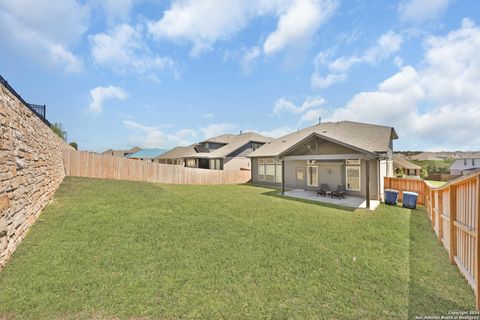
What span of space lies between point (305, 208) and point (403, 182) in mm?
7192

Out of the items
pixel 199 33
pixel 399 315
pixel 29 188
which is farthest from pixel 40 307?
pixel 199 33

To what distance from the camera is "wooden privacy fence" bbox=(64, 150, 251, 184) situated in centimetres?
1246

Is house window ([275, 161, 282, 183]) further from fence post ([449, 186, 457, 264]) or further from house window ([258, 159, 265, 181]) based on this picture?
fence post ([449, 186, 457, 264])

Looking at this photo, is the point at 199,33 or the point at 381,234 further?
the point at 199,33

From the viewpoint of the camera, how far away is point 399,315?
3.05m

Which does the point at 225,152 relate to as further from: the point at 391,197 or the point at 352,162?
the point at 391,197

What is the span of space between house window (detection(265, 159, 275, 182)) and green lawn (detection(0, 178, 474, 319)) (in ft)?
35.0

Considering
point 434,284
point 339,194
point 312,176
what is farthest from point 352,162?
point 434,284

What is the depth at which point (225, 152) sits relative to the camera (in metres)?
25.4

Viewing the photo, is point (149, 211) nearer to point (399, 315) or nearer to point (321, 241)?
point (321, 241)

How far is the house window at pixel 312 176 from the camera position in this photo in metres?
14.1

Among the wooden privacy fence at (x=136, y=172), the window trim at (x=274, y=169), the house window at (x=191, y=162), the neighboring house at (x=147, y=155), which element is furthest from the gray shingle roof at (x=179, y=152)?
the window trim at (x=274, y=169)

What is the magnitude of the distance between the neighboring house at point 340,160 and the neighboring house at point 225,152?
711 centimetres

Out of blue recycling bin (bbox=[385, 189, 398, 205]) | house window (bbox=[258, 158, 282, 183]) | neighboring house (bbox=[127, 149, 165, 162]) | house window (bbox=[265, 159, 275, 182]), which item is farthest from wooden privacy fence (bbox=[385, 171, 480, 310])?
neighboring house (bbox=[127, 149, 165, 162])
